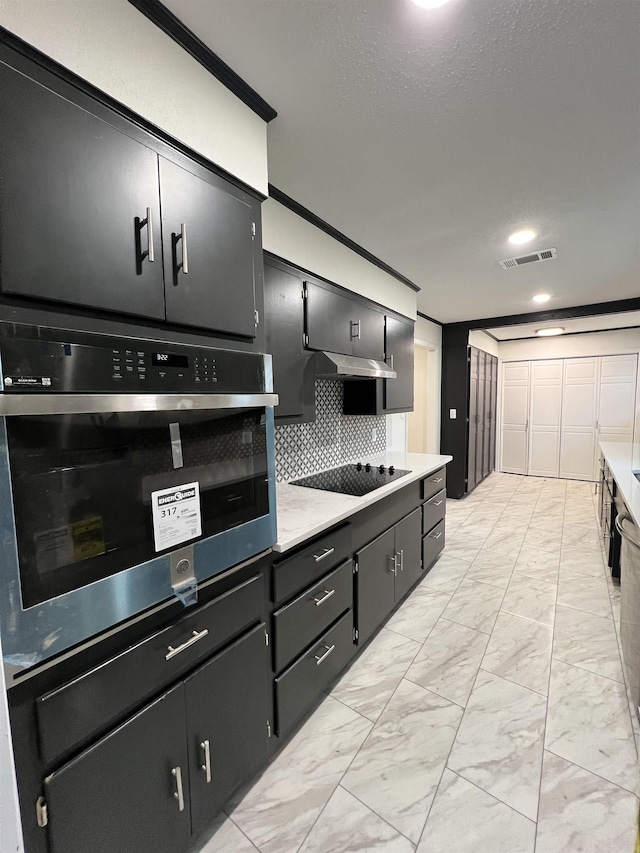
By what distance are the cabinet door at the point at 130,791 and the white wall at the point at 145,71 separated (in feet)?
5.34

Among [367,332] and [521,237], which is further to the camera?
Result: [367,332]

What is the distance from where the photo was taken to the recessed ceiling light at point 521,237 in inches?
99.5

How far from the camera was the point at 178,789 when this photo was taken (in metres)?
1.11

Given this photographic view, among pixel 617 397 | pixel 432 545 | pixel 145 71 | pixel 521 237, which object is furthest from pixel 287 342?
pixel 617 397

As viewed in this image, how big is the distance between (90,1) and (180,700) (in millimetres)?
1859

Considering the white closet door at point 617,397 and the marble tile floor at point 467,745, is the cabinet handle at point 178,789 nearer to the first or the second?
the marble tile floor at point 467,745

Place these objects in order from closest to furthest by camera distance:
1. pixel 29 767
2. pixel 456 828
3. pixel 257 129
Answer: pixel 29 767 < pixel 456 828 < pixel 257 129

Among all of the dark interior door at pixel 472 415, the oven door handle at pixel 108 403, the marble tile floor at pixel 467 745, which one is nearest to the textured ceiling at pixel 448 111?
the oven door handle at pixel 108 403

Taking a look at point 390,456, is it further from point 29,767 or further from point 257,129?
point 29,767

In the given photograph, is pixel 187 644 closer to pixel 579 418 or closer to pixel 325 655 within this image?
pixel 325 655

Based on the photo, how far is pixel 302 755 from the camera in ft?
5.24

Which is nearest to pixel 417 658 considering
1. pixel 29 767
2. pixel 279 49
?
pixel 29 767

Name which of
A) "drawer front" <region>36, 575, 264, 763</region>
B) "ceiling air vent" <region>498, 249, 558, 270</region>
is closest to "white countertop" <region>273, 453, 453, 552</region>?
"drawer front" <region>36, 575, 264, 763</region>

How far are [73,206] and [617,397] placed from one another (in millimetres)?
7342
